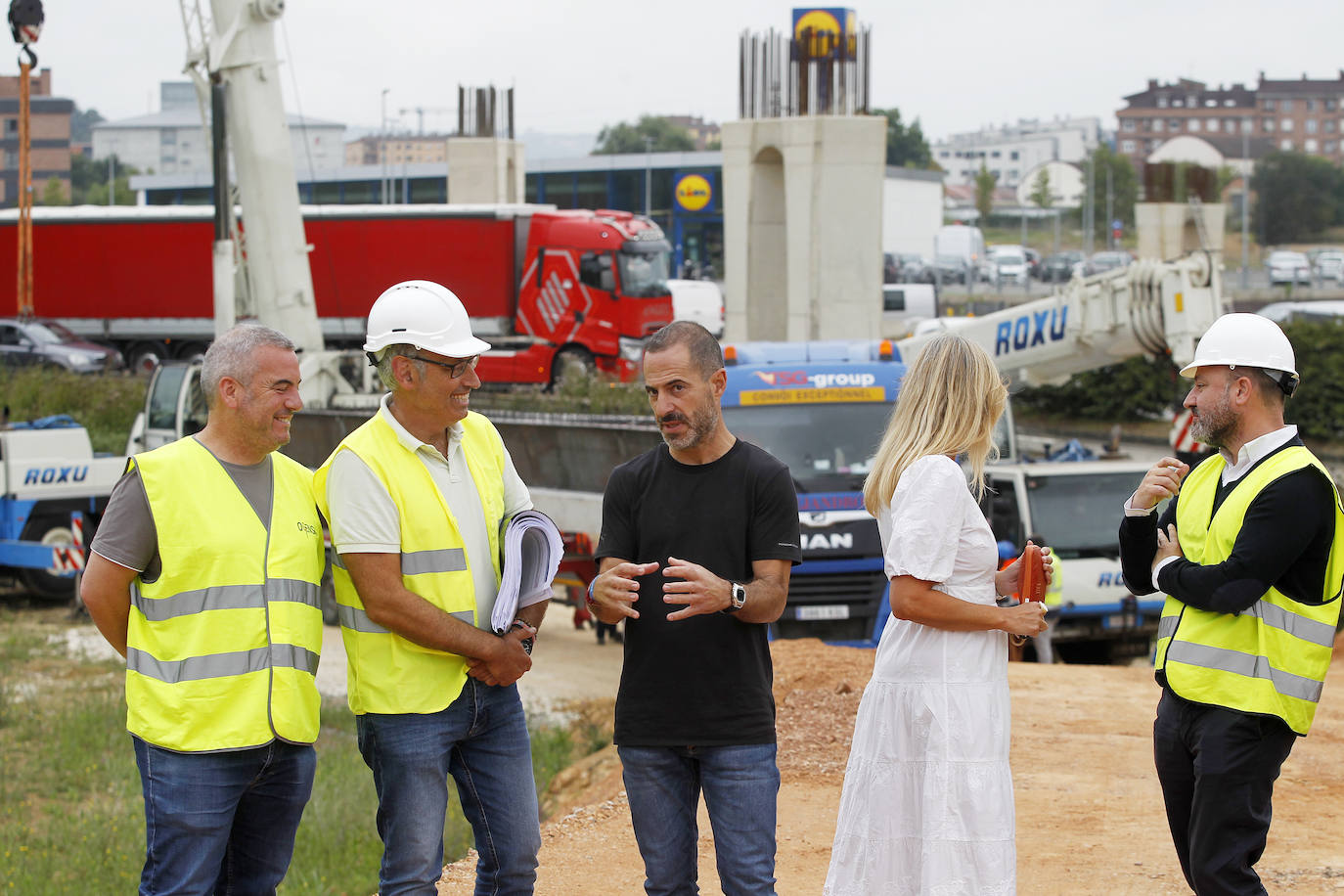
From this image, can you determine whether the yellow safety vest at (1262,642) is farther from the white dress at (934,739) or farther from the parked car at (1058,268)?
the parked car at (1058,268)

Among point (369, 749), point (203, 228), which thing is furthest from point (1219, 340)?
point (203, 228)

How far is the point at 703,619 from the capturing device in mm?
3994

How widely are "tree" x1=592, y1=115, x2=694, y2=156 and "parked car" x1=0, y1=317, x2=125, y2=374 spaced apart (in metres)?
102

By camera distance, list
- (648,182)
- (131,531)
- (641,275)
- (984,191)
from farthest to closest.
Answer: (984,191) → (648,182) → (641,275) → (131,531)

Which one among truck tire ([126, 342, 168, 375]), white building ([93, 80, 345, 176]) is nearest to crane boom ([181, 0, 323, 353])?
truck tire ([126, 342, 168, 375])

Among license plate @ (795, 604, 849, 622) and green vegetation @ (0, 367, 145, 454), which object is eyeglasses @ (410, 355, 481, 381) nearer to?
license plate @ (795, 604, 849, 622)

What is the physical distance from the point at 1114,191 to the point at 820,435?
4253 inches

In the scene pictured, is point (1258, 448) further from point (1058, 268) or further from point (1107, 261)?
point (1058, 268)

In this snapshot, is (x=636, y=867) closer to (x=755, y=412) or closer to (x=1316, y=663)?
(x=1316, y=663)

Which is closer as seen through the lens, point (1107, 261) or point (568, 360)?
point (568, 360)

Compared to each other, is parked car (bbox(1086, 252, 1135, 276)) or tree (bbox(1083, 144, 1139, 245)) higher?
A: tree (bbox(1083, 144, 1139, 245))

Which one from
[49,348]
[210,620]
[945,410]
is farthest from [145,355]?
[945,410]

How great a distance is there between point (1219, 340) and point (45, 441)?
13700 mm

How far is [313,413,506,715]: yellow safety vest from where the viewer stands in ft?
12.9
